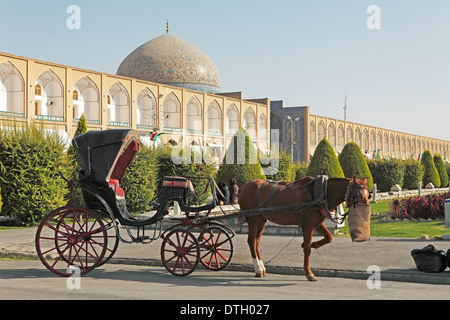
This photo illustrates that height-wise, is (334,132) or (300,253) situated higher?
(334,132)

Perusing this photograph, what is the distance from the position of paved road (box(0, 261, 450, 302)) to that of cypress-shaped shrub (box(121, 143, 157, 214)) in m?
10.9

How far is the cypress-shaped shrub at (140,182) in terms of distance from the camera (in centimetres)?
1836

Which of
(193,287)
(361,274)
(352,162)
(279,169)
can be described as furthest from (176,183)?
(352,162)

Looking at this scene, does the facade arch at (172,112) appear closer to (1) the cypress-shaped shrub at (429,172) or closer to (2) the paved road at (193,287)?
(1) the cypress-shaped shrub at (429,172)

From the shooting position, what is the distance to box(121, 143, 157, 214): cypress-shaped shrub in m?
18.4

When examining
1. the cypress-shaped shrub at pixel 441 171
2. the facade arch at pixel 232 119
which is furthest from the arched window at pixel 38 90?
the cypress-shaped shrub at pixel 441 171

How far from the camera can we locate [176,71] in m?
48.8

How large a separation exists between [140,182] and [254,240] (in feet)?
39.8

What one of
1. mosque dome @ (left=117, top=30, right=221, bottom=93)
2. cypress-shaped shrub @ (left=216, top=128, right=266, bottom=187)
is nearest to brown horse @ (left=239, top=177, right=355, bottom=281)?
cypress-shaped shrub @ (left=216, top=128, right=266, bottom=187)

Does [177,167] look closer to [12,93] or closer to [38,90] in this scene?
[12,93]

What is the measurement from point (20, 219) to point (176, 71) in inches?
1364
